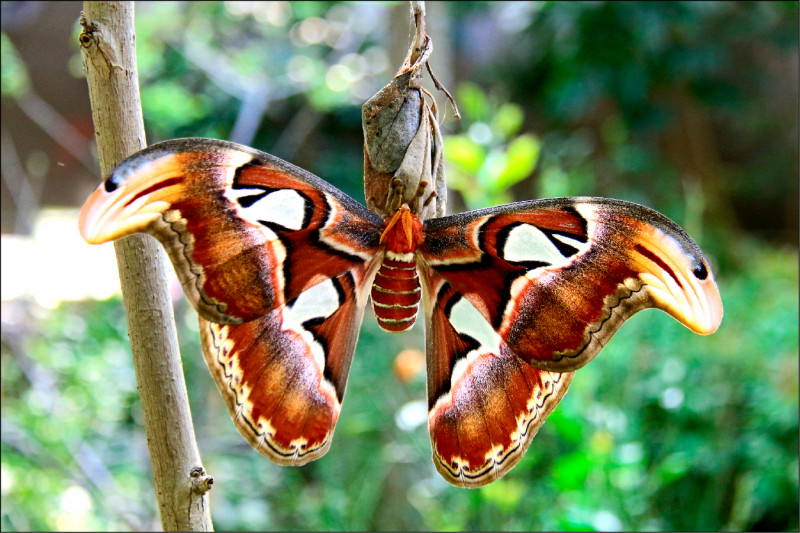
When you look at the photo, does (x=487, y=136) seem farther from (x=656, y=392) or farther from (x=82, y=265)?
(x=82, y=265)

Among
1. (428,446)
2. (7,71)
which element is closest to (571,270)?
(428,446)

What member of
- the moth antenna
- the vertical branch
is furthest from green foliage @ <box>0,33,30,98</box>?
the moth antenna

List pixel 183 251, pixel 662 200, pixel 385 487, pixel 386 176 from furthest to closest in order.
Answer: pixel 662 200
pixel 385 487
pixel 386 176
pixel 183 251

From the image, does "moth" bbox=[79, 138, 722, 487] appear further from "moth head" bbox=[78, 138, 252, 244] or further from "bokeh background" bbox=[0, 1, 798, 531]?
"bokeh background" bbox=[0, 1, 798, 531]

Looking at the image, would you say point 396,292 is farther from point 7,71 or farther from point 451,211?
point 7,71

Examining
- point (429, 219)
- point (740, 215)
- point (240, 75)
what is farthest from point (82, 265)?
point (740, 215)
